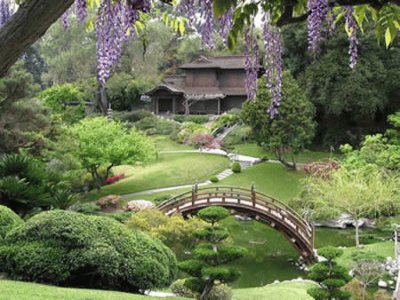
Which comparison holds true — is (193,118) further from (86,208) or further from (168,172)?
(86,208)

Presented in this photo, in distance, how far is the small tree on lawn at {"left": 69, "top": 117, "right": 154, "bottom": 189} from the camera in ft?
70.9

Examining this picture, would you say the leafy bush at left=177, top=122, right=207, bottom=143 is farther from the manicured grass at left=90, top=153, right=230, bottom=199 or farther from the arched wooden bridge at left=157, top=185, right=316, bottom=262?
the arched wooden bridge at left=157, top=185, right=316, bottom=262

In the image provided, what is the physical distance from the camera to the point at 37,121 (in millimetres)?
15562

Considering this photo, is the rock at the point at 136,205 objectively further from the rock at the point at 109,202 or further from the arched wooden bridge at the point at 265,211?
the arched wooden bridge at the point at 265,211

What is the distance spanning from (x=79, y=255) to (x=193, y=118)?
28851mm

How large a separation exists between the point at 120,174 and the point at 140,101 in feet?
44.8

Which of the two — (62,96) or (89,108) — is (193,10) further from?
(89,108)

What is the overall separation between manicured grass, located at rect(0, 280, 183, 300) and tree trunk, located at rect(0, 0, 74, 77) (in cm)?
527

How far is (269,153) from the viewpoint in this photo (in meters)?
27.9

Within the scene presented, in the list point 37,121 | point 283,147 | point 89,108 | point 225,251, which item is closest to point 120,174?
point 283,147

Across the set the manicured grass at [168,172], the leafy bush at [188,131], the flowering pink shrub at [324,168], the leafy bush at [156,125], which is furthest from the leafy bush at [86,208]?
the leafy bush at [156,125]

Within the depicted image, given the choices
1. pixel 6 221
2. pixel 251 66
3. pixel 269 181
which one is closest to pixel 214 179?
pixel 269 181

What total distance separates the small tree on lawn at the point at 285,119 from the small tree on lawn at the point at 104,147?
16.7 ft

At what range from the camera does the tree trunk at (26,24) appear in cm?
152
